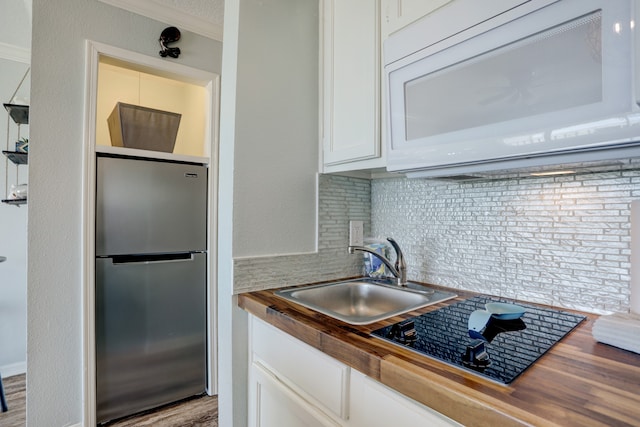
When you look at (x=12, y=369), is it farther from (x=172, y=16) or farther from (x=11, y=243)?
(x=172, y=16)

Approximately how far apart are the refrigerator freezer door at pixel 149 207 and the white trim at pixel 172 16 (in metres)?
0.87

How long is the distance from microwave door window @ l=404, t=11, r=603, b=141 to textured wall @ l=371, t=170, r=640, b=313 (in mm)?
413

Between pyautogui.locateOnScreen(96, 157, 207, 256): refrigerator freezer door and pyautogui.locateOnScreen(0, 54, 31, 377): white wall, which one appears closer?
pyautogui.locateOnScreen(96, 157, 207, 256): refrigerator freezer door

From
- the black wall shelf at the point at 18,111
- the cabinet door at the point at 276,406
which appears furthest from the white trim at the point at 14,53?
the cabinet door at the point at 276,406

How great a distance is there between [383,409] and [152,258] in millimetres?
1780

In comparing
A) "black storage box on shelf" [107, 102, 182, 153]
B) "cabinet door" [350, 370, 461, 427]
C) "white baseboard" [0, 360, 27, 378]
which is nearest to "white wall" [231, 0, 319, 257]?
"cabinet door" [350, 370, 461, 427]

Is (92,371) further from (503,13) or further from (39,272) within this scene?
(503,13)

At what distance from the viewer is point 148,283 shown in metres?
2.00

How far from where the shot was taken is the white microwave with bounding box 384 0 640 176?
0.65m

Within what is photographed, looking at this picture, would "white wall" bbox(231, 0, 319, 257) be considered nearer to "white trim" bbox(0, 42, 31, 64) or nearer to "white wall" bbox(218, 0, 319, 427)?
"white wall" bbox(218, 0, 319, 427)

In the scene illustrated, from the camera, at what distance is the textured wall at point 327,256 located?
1.32 meters

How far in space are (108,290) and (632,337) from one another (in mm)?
2244

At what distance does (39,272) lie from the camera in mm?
1655

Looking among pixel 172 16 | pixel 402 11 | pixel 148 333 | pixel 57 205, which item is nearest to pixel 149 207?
pixel 57 205
